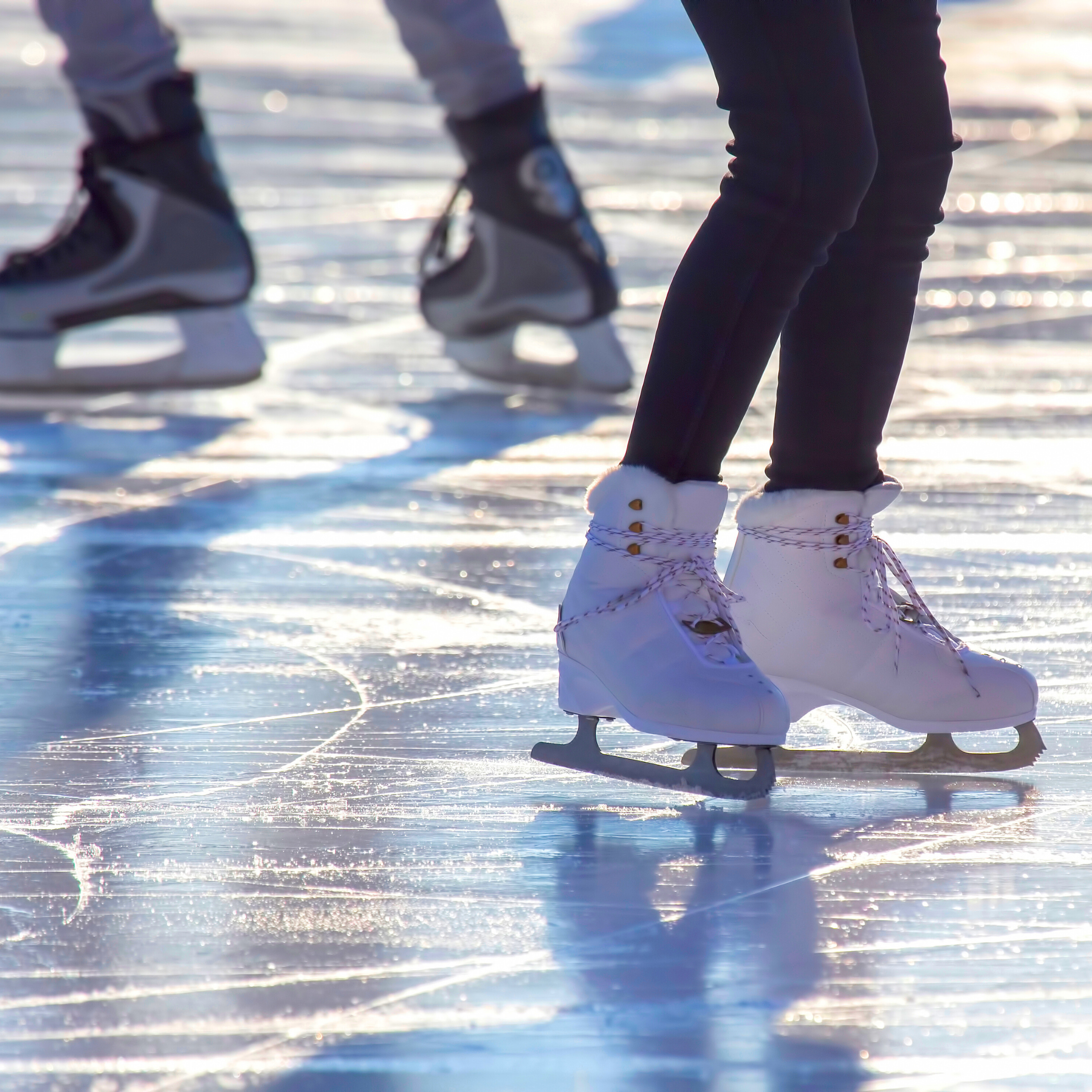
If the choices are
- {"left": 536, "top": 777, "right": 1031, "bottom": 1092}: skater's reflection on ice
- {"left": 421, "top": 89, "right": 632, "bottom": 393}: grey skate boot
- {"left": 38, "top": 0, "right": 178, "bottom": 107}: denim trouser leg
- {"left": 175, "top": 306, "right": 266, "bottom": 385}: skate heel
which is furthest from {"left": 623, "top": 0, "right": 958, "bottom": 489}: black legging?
{"left": 38, "top": 0, "right": 178, "bottom": 107}: denim trouser leg

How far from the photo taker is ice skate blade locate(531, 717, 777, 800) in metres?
1.52

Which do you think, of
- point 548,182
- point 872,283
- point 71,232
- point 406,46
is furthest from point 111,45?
point 872,283

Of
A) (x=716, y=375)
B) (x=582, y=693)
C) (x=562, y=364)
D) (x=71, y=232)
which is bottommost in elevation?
(x=562, y=364)

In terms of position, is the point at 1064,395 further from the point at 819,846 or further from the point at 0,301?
the point at 819,846

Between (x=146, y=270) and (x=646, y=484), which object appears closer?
(x=646, y=484)

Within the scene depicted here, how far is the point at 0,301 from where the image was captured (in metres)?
3.13

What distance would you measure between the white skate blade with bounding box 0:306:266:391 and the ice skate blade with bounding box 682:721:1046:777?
1.74m

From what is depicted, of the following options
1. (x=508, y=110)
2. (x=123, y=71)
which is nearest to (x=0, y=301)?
(x=123, y=71)

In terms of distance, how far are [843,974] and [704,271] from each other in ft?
1.82

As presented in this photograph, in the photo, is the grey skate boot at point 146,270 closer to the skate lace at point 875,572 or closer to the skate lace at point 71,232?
the skate lace at point 71,232

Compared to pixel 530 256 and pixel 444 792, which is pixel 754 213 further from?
pixel 530 256

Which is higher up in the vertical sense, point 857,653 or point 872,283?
point 872,283

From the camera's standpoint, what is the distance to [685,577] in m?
1.57

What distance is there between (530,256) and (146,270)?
0.62 meters
